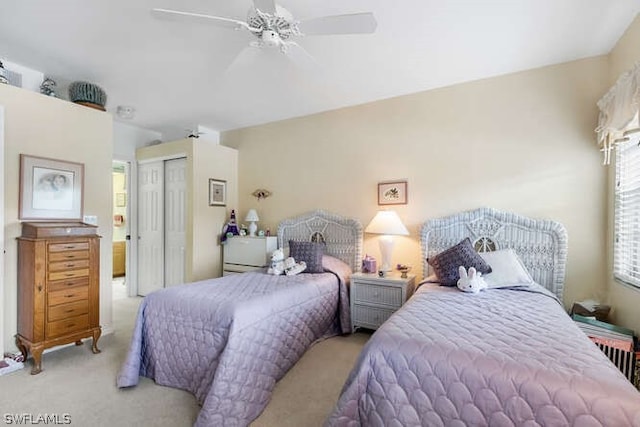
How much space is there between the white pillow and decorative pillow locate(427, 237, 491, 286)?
0.21 ft

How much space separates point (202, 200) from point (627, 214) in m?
4.25

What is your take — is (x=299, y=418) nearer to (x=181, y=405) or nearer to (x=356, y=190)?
(x=181, y=405)

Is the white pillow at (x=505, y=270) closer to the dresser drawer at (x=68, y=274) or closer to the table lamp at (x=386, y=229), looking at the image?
the table lamp at (x=386, y=229)

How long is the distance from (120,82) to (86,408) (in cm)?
281

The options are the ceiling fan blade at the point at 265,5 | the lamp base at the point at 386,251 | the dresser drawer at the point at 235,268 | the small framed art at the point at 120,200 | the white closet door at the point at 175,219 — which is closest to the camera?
the ceiling fan blade at the point at 265,5

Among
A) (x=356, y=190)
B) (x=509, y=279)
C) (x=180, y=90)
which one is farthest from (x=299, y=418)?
(x=180, y=90)

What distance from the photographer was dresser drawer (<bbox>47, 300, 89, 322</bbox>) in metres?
2.53

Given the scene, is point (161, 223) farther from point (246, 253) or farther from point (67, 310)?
point (67, 310)

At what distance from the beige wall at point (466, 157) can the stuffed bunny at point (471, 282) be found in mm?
887

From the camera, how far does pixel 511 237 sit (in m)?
2.85

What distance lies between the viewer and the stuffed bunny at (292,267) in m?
3.16

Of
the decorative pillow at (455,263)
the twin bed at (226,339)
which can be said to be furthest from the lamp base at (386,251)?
the twin bed at (226,339)

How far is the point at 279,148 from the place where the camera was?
425 centimetres

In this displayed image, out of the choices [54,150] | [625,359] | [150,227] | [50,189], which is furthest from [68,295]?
[625,359]
